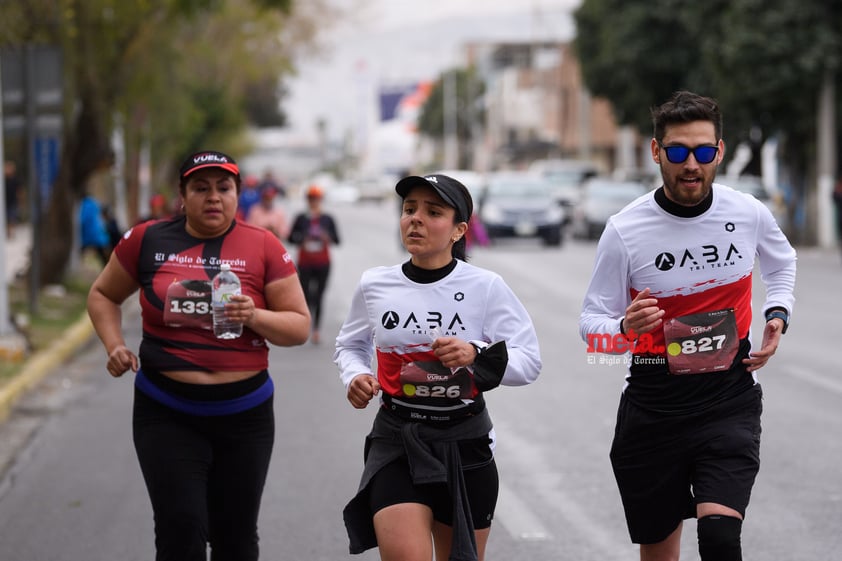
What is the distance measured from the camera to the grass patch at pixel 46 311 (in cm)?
1478

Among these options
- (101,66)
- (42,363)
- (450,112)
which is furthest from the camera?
(450,112)

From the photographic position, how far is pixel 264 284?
5.54 m

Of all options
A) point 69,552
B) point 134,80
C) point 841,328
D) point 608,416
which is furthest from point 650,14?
point 69,552

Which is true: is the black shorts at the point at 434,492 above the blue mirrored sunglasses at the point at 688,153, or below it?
below

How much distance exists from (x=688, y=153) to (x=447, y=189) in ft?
2.70

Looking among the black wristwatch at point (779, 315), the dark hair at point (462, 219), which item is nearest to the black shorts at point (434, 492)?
the dark hair at point (462, 219)

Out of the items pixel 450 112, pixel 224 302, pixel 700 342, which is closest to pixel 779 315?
pixel 700 342

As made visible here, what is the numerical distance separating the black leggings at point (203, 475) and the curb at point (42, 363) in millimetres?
6424

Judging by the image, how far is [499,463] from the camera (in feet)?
30.7

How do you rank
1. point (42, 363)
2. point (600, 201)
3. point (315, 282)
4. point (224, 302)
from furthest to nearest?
point (600, 201) → point (315, 282) → point (42, 363) → point (224, 302)

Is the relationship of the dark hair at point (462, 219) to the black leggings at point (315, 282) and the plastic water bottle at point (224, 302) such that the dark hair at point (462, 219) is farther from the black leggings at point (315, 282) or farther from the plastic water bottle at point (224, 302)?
the black leggings at point (315, 282)

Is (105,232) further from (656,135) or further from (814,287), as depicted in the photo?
(656,135)

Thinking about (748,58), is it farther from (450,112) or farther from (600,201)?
(450,112)

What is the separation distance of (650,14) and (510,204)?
12405 millimetres
